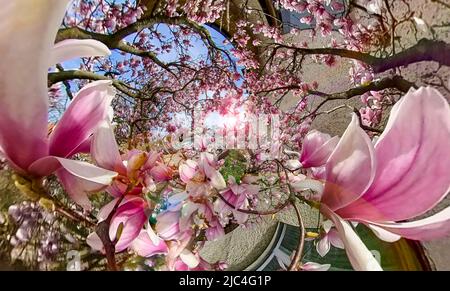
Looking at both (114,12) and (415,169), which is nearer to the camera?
(415,169)

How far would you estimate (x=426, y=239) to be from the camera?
1.15 meters

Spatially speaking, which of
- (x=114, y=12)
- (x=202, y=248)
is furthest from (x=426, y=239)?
(x=114, y=12)

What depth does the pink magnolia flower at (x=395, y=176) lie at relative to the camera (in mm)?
1100

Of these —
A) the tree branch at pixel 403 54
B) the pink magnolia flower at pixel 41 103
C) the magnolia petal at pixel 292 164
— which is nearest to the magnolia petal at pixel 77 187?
the pink magnolia flower at pixel 41 103

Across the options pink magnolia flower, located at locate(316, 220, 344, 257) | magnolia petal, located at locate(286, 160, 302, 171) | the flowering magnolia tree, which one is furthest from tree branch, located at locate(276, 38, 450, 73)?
pink magnolia flower, located at locate(316, 220, 344, 257)

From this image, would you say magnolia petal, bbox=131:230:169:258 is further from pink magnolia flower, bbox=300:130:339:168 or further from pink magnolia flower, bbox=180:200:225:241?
pink magnolia flower, bbox=300:130:339:168

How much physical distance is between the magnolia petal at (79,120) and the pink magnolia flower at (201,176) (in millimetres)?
207

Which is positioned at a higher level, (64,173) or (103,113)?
(103,113)

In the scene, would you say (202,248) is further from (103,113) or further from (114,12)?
(114,12)

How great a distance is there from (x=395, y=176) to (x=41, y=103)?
2.42ft
